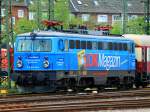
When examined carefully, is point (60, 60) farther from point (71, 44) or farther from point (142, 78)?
point (142, 78)

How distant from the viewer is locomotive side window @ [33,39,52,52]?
29.9 m

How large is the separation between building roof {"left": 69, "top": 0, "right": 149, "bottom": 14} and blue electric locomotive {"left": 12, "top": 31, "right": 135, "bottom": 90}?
69049mm

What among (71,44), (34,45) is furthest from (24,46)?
(71,44)

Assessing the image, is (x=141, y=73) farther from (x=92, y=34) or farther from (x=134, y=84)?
(x=92, y=34)

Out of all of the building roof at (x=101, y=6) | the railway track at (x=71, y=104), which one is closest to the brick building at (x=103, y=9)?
the building roof at (x=101, y=6)

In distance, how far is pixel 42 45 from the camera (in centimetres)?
3008

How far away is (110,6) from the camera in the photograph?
344 feet

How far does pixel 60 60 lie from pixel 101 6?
78.9m

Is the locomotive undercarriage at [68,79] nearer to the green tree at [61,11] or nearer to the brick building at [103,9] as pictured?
the green tree at [61,11]

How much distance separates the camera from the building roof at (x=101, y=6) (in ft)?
336

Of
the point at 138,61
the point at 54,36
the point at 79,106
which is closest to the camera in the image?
the point at 79,106

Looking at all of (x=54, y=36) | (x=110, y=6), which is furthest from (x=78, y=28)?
(x=110, y=6)

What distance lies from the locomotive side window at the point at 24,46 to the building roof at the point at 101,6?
2791 inches

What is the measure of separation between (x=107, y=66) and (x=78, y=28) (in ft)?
8.27
